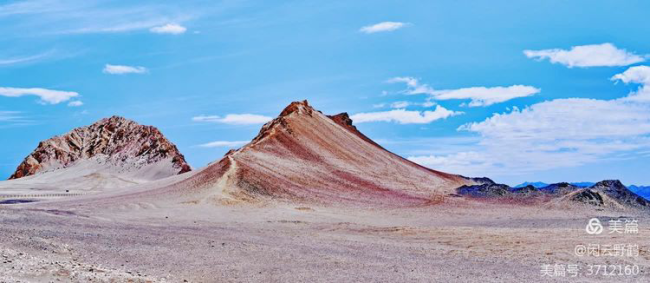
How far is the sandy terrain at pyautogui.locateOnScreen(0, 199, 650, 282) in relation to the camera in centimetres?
1683

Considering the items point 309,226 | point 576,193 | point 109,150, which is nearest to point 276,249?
point 309,226

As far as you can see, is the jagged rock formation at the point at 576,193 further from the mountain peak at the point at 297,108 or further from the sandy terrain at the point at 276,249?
the mountain peak at the point at 297,108

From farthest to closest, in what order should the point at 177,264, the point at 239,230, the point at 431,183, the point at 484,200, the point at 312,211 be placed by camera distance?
the point at 431,183 → the point at 484,200 → the point at 312,211 → the point at 239,230 → the point at 177,264

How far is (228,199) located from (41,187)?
49070 millimetres

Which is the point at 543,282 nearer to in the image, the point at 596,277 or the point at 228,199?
the point at 596,277

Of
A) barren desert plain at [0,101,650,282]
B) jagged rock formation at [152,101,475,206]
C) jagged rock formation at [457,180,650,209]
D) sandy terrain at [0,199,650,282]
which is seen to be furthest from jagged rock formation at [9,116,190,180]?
sandy terrain at [0,199,650,282]

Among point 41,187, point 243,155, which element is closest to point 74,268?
point 243,155

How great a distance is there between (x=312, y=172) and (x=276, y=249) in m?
34.3

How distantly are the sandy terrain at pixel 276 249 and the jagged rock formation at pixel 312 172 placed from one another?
970cm

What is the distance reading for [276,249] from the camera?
2219 centimetres

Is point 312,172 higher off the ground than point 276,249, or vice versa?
point 312,172

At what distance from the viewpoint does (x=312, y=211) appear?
42344mm

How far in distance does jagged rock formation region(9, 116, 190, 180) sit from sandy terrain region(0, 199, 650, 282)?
6038 cm

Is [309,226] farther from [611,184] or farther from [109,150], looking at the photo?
[109,150]
